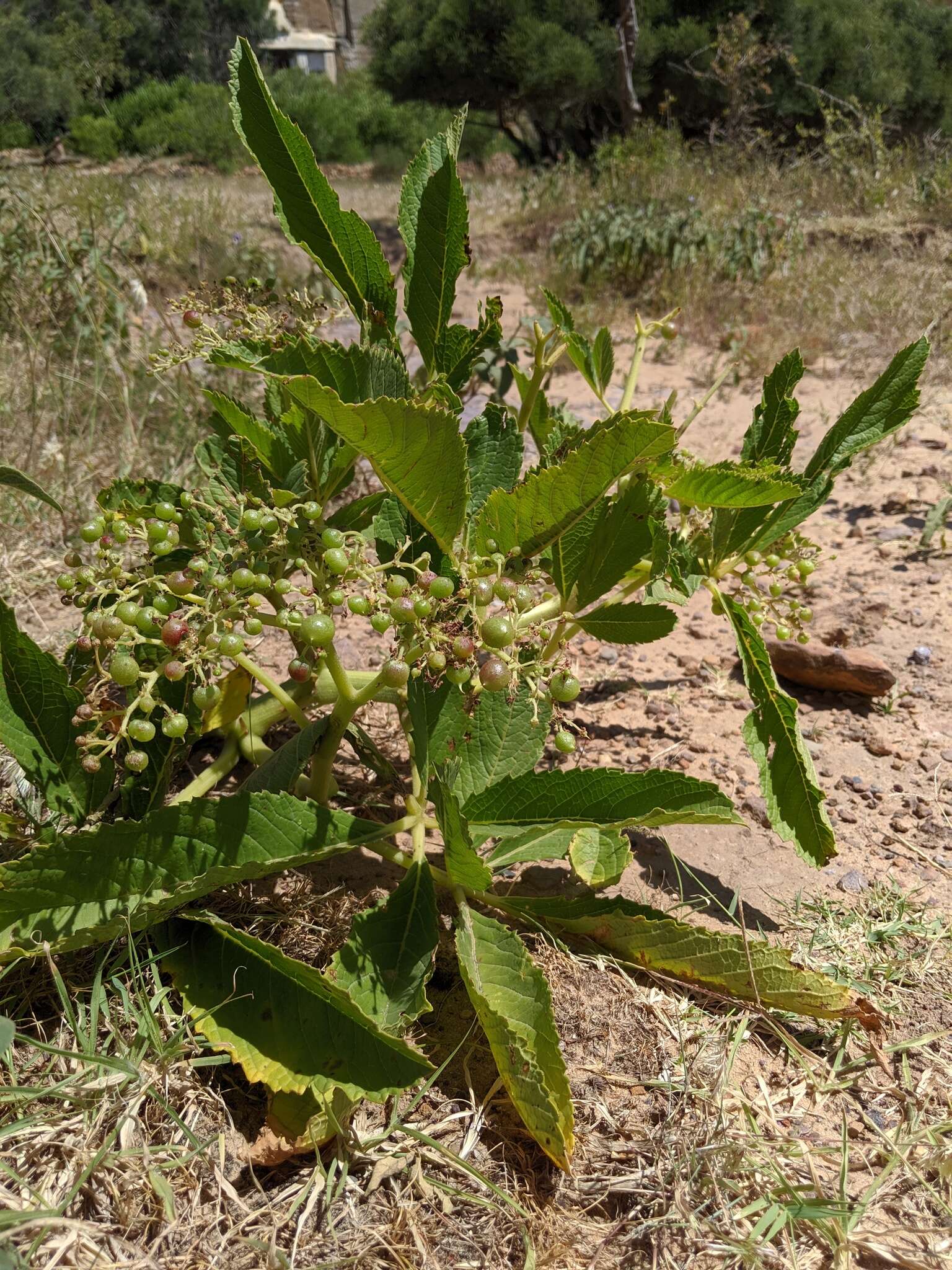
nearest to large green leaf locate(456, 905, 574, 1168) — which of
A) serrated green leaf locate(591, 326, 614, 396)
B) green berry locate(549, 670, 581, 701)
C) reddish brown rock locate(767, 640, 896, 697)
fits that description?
green berry locate(549, 670, 581, 701)

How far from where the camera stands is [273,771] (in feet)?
4.79

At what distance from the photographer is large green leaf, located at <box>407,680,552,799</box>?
145 centimetres

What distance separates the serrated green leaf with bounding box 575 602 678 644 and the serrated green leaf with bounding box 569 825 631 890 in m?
0.31

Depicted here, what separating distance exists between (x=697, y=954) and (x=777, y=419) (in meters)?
0.94

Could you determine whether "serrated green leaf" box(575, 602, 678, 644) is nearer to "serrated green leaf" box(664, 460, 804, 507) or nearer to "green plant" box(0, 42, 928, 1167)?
"green plant" box(0, 42, 928, 1167)

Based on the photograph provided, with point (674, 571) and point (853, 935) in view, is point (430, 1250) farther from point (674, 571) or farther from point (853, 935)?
point (674, 571)

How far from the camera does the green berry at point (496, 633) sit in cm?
106

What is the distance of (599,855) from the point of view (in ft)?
4.40

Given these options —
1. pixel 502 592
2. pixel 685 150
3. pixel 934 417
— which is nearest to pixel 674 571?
pixel 502 592

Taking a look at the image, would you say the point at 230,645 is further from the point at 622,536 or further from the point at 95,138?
the point at 95,138

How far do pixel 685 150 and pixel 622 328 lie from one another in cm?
612

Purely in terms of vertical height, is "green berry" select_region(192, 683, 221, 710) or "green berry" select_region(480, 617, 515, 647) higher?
"green berry" select_region(480, 617, 515, 647)

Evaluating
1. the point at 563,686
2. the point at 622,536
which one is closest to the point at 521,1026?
the point at 563,686

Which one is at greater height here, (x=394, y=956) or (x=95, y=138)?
(x=95, y=138)
